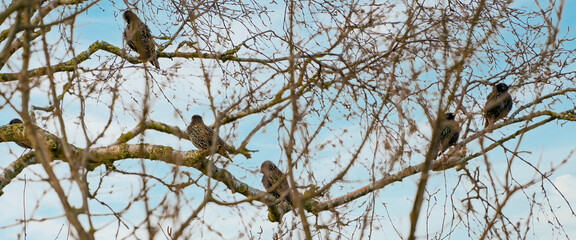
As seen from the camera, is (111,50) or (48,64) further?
(111,50)

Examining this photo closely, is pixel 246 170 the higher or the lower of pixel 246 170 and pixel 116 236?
the higher

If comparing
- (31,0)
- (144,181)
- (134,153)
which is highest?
(134,153)

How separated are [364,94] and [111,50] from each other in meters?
3.36

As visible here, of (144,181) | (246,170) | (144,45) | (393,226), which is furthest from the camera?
(144,45)

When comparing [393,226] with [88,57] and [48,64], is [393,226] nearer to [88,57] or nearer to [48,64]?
[48,64]

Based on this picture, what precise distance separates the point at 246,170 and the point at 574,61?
349 centimetres

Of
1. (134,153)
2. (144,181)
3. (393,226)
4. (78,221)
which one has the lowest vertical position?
(78,221)

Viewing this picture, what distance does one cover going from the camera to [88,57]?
7.10m

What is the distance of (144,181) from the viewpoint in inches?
99.8

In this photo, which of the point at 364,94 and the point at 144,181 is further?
the point at 364,94

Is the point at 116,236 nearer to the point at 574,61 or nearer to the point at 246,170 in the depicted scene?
the point at 246,170

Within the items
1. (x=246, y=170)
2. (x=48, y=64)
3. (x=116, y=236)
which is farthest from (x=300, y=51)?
(x=48, y=64)

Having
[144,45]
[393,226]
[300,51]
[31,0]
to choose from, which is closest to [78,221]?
[31,0]

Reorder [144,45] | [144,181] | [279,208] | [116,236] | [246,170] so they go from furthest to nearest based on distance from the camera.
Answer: [144,45], [279,208], [246,170], [116,236], [144,181]
